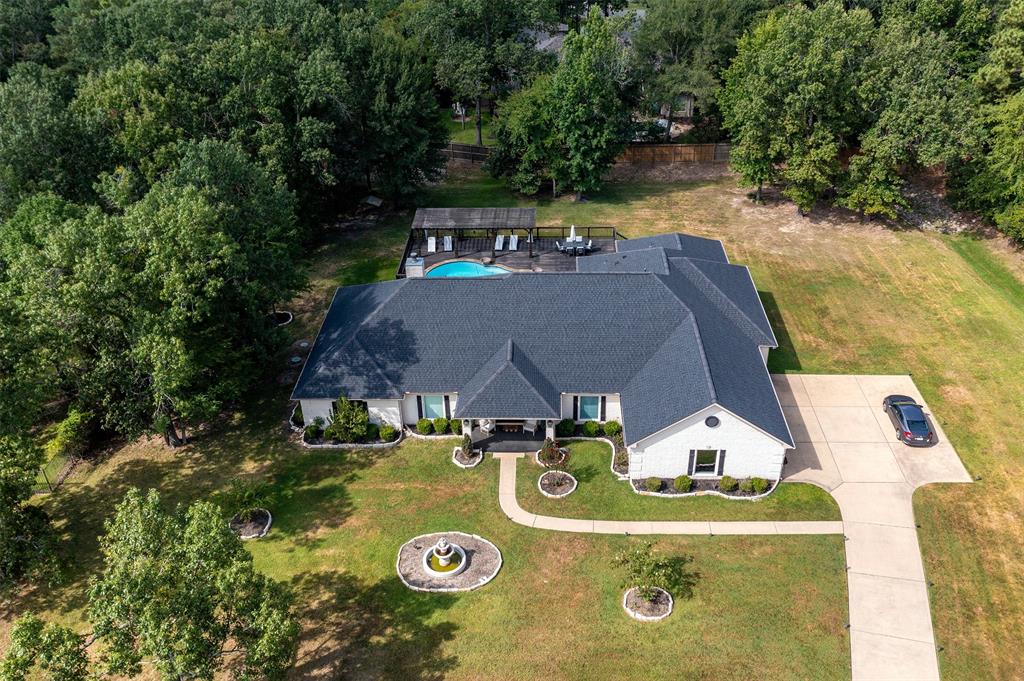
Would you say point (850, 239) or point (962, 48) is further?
point (962, 48)

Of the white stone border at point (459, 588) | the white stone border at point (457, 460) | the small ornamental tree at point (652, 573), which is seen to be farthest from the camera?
the white stone border at point (457, 460)

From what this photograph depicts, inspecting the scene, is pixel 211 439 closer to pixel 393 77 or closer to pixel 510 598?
pixel 510 598

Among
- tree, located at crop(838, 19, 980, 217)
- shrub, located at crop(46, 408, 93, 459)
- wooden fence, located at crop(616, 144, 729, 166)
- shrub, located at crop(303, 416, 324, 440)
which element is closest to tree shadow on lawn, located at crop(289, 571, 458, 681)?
shrub, located at crop(303, 416, 324, 440)

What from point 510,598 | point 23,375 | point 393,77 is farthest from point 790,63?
point 23,375

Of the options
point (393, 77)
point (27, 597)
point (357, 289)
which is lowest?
point (27, 597)

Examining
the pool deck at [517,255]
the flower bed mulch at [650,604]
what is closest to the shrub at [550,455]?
the flower bed mulch at [650,604]

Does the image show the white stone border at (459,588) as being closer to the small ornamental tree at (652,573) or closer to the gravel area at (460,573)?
the gravel area at (460,573)

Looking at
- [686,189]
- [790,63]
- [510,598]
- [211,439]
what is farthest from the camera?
[686,189]
